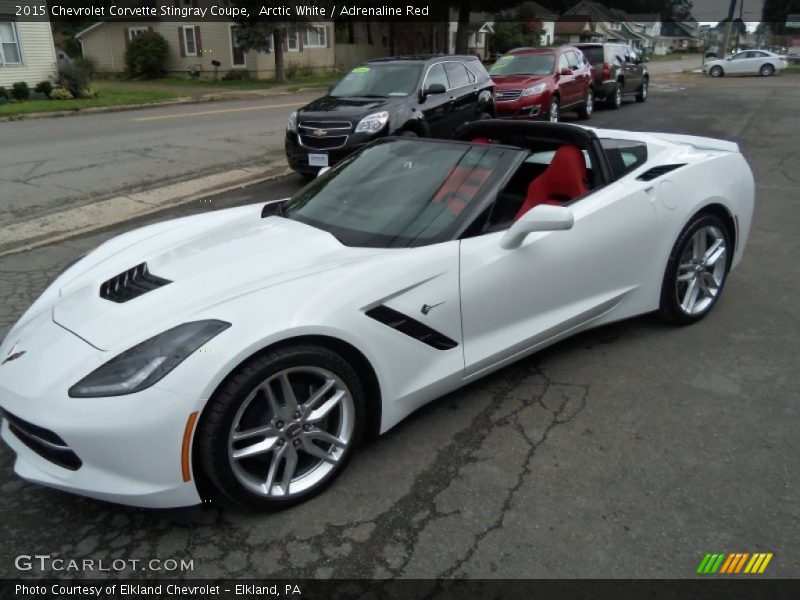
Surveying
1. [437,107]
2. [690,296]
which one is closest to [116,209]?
[437,107]

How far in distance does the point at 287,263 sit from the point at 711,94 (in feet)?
76.9

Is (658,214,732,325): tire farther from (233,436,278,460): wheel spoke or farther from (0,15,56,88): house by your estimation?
(0,15,56,88): house

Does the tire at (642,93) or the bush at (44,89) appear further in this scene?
the bush at (44,89)

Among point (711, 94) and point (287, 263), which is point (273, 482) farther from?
point (711, 94)

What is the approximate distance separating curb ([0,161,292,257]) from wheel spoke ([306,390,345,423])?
4.81m

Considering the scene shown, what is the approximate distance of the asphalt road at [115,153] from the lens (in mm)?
8156

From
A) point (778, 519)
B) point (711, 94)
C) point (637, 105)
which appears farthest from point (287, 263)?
point (711, 94)

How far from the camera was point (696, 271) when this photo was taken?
4133 millimetres

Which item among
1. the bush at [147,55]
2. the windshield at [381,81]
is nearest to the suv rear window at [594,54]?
the windshield at [381,81]

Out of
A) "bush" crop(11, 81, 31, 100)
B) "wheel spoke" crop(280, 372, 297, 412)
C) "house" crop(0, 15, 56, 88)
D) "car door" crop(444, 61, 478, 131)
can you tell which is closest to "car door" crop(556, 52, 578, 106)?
"car door" crop(444, 61, 478, 131)

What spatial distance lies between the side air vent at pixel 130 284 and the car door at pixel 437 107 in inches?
277

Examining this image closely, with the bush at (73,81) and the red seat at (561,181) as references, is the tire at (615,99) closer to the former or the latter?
the red seat at (561,181)

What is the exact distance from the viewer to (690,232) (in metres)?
3.95

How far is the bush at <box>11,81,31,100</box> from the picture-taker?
70.6 feet
